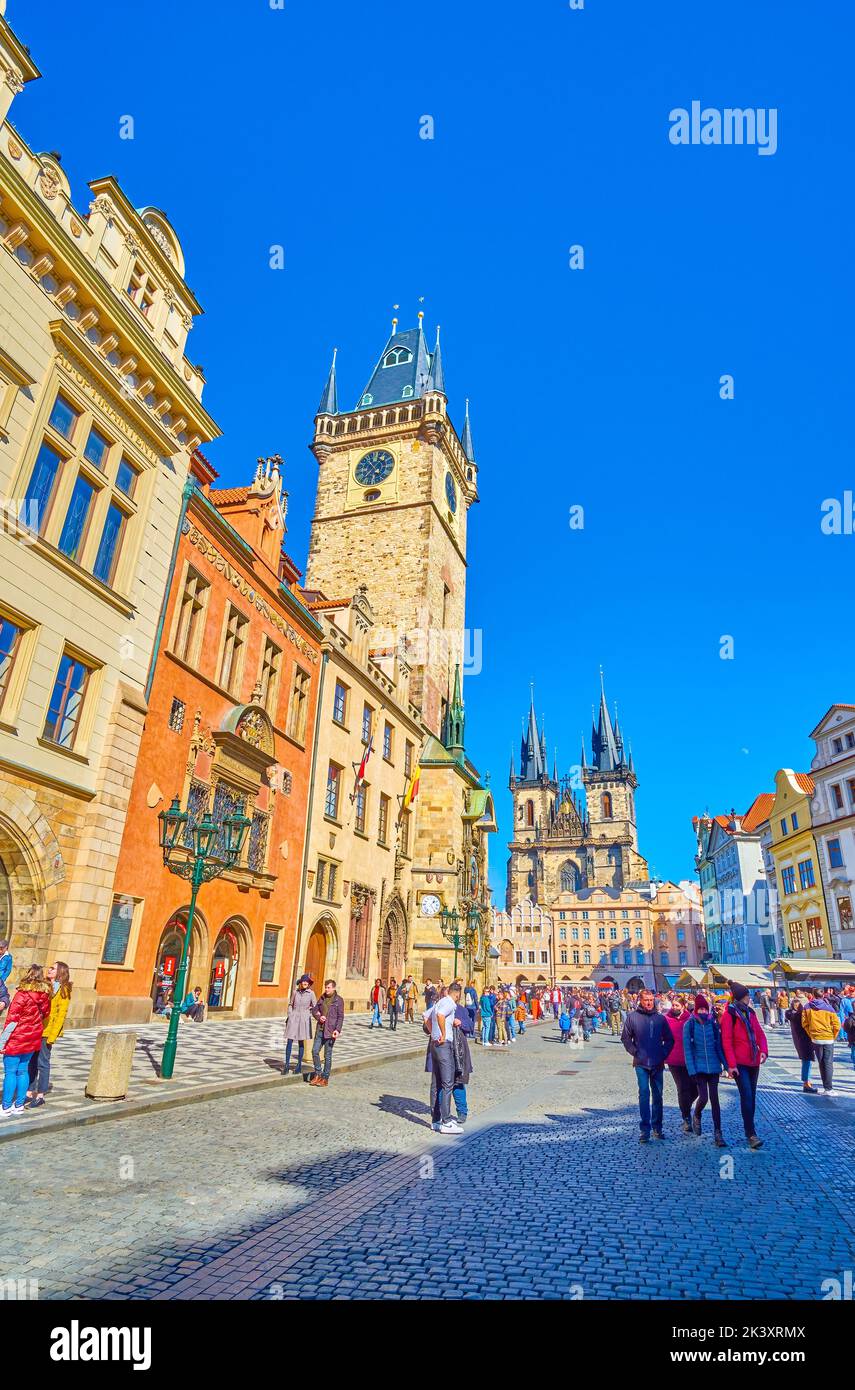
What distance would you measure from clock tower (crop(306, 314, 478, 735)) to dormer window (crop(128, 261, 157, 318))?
2439 cm

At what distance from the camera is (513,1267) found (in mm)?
4703

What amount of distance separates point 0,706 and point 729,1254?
13295 mm

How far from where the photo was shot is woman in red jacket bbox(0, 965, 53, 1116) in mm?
8168

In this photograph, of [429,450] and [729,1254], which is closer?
[729,1254]

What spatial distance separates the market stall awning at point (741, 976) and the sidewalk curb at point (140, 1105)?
28.2 m

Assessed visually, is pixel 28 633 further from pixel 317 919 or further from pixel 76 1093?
pixel 317 919

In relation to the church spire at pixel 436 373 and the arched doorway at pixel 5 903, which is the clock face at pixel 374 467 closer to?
the church spire at pixel 436 373

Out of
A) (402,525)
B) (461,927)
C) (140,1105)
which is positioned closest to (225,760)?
(140,1105)

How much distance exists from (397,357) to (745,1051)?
5858 centimetres

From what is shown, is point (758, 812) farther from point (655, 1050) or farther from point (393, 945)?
point (655, 1050)

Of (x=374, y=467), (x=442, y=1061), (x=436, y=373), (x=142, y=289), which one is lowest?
(x=442, y=1061)

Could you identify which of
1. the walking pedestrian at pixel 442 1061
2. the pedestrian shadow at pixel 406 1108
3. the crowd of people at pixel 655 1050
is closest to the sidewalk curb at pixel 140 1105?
the crowd of people at pixel 655 1050

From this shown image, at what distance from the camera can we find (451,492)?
2007 inches
